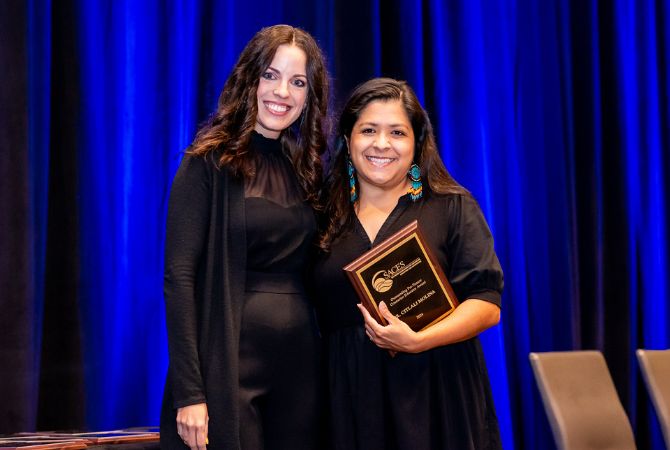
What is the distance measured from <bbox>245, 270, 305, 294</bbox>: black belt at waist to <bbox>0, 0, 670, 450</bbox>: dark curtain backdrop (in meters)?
1.69

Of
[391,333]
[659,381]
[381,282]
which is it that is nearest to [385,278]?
[381,282]

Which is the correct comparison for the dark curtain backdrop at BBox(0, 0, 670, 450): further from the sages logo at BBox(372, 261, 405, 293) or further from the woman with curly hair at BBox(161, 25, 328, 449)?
the sages logo at BBox(372, 261, 405, 293)

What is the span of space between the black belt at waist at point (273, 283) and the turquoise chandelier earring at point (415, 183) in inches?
19.4

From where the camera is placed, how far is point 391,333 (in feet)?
7.27

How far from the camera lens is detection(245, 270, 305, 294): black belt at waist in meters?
2.19

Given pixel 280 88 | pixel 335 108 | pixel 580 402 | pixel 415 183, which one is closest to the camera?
pixel 280 88

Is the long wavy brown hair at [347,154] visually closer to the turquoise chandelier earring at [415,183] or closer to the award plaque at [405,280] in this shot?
the turquoise chandelier earring at [415,183]

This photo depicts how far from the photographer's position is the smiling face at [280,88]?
232cm

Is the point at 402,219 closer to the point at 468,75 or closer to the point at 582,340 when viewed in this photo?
the point at 468,75

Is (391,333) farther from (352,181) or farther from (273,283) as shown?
(352,181)

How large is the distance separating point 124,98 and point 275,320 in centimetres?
205

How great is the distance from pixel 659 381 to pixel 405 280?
5.77 ft

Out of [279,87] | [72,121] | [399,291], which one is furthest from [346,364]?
[72,121]

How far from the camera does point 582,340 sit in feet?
15.6
